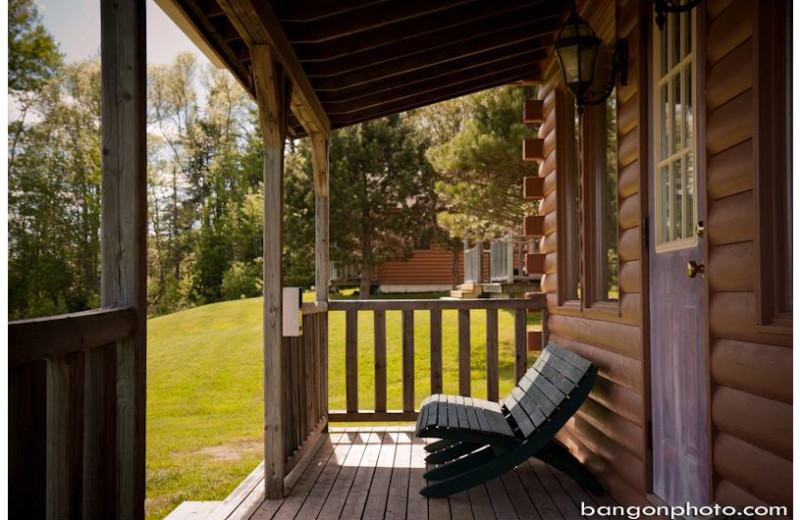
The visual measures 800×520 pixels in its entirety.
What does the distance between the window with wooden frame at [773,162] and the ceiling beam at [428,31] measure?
2091mm

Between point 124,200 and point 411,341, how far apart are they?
392cm

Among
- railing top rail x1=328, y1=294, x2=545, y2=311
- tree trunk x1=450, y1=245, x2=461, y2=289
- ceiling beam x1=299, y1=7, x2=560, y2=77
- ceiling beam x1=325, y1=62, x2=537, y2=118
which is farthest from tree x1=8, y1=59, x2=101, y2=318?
tree trunk x1=450, y1=245, x2=461, y2=289

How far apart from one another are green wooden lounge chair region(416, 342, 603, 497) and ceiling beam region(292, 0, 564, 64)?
1.92 m

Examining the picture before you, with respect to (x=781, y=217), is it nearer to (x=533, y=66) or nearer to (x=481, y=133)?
(x=533, y=66)

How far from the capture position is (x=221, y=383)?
10867 millimetres

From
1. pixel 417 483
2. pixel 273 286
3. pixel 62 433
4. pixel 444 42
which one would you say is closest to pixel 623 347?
pixel 417 483

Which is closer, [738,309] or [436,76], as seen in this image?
[738,309]

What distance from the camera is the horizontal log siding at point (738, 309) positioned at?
201cm

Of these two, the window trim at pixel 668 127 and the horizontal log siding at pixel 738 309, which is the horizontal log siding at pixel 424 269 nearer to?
the window trim at pixel 668 127

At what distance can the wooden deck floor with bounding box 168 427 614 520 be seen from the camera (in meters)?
3.51

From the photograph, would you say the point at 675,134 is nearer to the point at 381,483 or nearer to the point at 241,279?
the point at 381,483

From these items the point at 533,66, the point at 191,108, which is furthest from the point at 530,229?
the point at 191,108

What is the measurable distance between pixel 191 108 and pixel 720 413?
844cm

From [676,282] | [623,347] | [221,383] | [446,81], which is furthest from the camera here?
[221,383]
